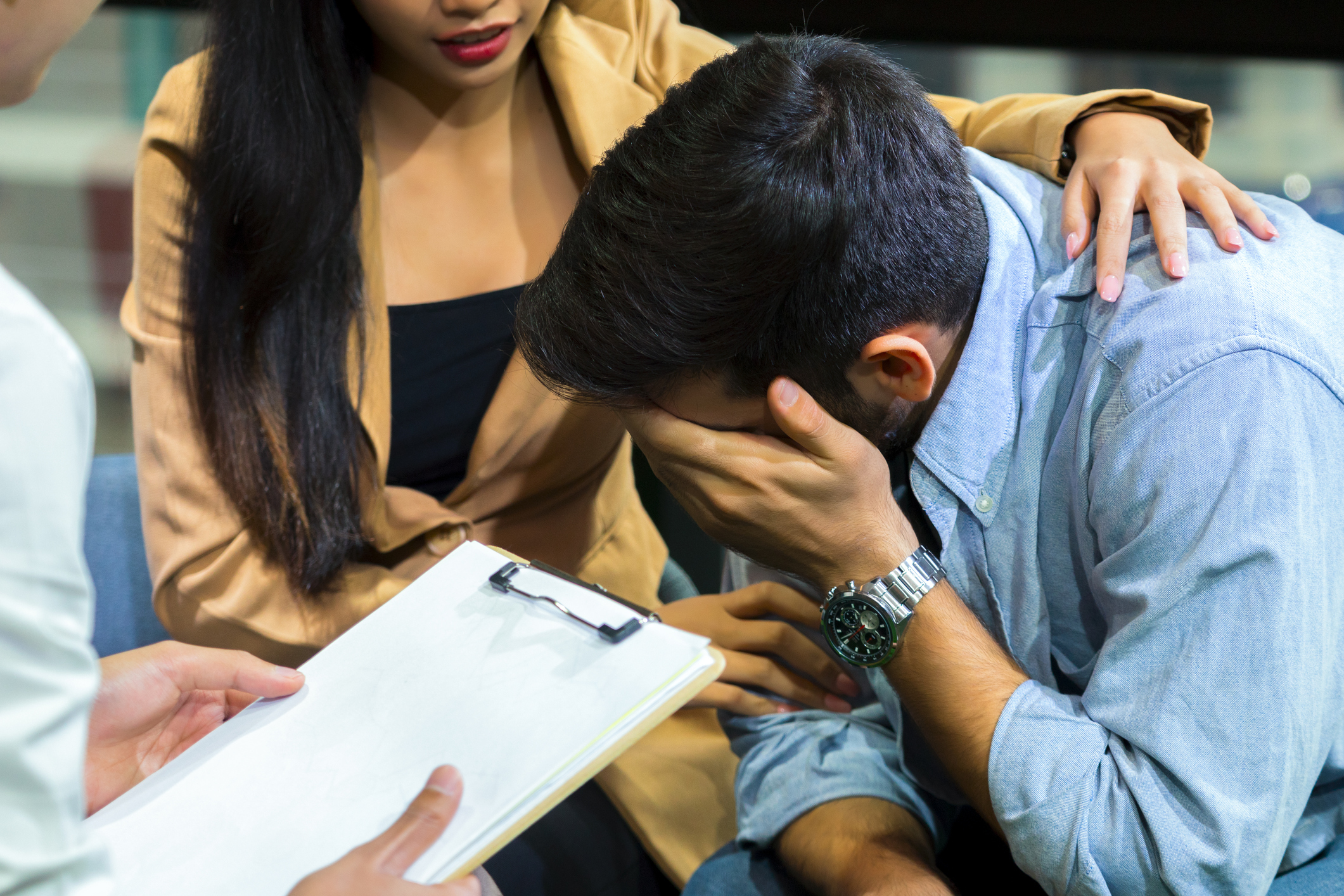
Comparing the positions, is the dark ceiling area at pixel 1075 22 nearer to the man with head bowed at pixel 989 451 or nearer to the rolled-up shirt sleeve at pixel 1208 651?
the man with head bowed at pixel 989 451

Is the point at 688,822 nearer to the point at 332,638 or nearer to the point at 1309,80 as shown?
the point at 332,638

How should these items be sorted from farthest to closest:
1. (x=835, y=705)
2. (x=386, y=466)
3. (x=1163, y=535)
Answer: (x=386, y=466), (x=835, y=705), (x=1163, y=535)

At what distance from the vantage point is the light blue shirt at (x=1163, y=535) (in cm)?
77

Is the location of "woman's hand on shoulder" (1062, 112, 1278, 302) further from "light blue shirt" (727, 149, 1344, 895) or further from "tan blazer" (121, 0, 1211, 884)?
"tan blazer" (121, 0, 1211, 884)

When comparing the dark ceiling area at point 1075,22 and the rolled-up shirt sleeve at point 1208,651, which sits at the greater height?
the dark ceiling area at point 1075,22

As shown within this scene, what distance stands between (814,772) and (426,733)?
0.44m

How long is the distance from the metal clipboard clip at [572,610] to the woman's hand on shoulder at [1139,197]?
0.44 m

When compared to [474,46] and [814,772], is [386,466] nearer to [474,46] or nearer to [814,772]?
[474,46]

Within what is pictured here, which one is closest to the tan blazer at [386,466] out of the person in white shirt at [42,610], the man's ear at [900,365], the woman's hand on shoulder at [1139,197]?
the woman's hand on shoulder at [1139,197]

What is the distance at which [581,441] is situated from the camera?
1.37m

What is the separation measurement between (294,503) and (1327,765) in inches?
41.4

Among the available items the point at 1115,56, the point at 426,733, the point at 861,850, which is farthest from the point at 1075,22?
the point at 426,733

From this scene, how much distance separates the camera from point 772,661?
3.93 ft

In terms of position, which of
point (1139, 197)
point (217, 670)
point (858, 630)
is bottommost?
point (217, 670)
